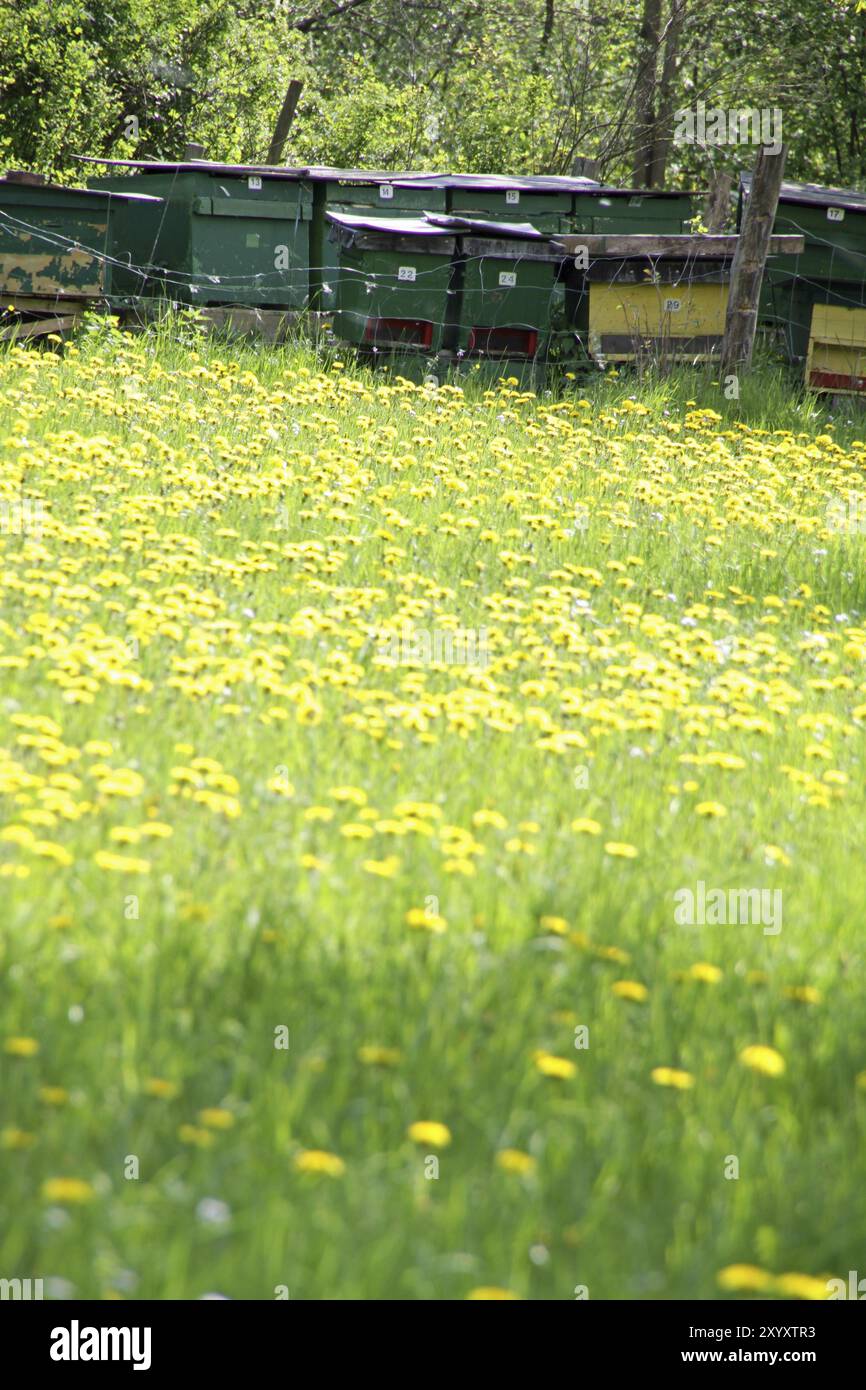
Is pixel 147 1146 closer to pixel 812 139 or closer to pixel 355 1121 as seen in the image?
pixel 355 1121

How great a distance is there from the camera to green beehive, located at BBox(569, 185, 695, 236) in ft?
58.3

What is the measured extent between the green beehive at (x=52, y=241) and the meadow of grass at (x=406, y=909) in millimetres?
4959

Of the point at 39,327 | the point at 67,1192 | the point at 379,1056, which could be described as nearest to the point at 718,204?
the point at 39,327

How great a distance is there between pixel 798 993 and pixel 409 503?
5.06 meters

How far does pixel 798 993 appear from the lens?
338cm

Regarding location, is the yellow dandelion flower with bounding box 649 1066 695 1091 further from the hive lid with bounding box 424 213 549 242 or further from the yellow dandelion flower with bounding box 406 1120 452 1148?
the hive lid with bounding box 424 213 549 242

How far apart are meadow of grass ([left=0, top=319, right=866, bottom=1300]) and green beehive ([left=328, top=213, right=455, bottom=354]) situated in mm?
4882

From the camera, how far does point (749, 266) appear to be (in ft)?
40.5

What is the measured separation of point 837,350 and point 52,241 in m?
6.97

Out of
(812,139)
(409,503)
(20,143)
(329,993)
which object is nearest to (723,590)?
(409,503)

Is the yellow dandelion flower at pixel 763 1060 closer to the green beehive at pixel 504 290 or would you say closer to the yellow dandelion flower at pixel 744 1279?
the yellow dandelion flower at pixel 744 1279
